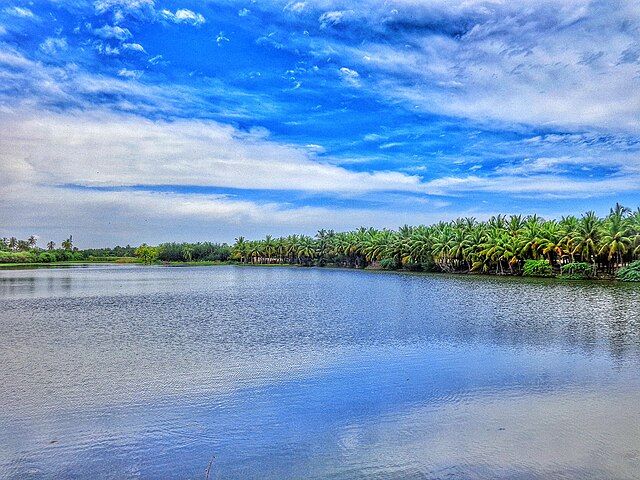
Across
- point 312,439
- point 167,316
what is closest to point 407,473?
point 312,439

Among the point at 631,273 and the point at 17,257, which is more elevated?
the point at 17,257

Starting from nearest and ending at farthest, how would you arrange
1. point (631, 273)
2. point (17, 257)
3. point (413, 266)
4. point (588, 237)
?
1. point (631, 273)
2. point (588, 237)
3. point (413, 266)
4. point (17, 257)

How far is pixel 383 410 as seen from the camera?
10.4 meters

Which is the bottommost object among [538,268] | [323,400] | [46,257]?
[323,400]

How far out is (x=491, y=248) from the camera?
7212 cm

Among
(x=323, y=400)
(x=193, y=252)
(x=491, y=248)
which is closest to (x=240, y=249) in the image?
(x=193, y=252)

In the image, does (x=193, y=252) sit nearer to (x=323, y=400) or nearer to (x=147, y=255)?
(x=147, y=255)

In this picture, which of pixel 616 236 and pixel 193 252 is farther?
pixel 193 252

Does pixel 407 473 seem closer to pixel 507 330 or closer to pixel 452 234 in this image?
pixel 507 330

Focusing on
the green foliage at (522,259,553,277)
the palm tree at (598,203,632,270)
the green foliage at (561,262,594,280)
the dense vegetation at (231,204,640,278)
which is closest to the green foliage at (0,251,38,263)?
the dense vegetation at (231,204,640,278)

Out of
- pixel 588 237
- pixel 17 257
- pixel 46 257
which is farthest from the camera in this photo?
pixel 46 257

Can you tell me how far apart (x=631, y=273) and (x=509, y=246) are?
56.8ft

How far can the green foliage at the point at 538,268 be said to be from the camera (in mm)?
66688

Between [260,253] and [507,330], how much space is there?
12637 cm
